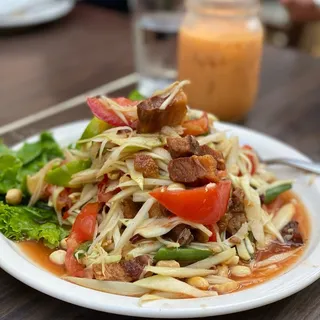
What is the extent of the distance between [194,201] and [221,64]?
115 cm

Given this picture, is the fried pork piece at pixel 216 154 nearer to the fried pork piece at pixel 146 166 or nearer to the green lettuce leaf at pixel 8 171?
the fried pork piece at pixel 146 166

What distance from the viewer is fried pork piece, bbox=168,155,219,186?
153 centimetres

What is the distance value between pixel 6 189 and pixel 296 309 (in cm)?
94

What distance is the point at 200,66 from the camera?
2533 mm

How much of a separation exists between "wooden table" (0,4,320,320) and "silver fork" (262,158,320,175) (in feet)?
1.08

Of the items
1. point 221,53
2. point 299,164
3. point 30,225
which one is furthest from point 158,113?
point 221,53

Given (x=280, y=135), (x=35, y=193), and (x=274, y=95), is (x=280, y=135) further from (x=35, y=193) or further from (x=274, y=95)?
(x=35, y=193)

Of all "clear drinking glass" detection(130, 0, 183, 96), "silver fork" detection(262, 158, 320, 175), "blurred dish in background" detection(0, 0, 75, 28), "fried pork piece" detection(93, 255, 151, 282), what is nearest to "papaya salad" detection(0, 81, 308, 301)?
"fried pork piece" detection(93, 255, 151, 282)

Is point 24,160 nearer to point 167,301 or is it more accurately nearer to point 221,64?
point 167,301

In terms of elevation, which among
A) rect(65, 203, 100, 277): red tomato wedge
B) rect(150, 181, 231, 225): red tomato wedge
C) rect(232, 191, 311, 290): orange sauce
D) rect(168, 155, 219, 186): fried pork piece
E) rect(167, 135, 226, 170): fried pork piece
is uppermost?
rect(167, 135, 226, 170): fried pork piece

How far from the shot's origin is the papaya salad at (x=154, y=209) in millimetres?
1483

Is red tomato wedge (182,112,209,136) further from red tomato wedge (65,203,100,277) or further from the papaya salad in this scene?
red tomato wedge (65,203,100,277)

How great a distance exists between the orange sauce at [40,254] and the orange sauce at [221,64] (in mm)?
1210

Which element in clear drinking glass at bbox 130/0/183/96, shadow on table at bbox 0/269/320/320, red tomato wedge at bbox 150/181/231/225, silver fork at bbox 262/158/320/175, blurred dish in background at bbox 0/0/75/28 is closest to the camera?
shadow on table at bbox 0/269/320/320
